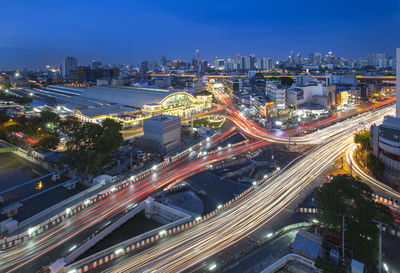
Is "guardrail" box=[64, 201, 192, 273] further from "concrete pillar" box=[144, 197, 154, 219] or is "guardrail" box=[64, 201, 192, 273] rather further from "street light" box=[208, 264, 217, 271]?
"street light" box=[208, 264, 217, 271]

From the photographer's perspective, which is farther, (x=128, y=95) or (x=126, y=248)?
(x=128, y=95)

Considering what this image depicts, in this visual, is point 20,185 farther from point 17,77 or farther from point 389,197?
point 17,77

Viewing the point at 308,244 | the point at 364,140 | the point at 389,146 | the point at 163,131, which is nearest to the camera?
the point at 308,244

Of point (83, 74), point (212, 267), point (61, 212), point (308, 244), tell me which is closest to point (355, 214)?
point (308, 244)

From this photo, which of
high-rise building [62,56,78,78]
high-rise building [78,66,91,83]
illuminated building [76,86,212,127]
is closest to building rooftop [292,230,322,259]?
illuminated building [76,86,212,127]

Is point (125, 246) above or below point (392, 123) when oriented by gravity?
below

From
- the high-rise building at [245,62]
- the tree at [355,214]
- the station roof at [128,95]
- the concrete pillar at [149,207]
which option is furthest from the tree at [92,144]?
the high-rise building at [245,62]

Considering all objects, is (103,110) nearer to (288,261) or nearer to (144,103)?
(144,103)

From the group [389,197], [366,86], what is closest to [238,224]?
[389,197]
